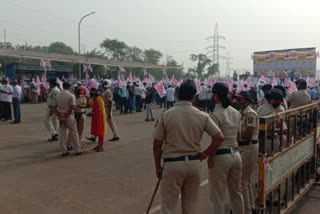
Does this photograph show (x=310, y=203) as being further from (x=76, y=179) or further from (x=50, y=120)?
(x=50, y=120)

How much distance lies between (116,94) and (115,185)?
646 inches

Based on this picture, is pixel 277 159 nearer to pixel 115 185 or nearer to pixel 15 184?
pixel 115 185

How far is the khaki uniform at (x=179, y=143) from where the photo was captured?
3.62 metres

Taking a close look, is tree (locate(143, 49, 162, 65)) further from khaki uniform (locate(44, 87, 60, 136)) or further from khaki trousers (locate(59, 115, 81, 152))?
khaki trousers (locate(59, 115, 81, 152))

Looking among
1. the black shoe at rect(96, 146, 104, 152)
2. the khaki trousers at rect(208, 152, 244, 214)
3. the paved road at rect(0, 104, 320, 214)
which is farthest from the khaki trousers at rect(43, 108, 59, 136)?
the khaki trousers at rect(208, 152, 244, 214)

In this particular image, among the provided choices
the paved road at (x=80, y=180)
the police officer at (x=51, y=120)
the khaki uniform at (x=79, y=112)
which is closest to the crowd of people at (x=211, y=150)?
the paved road at (x=80, y=180)

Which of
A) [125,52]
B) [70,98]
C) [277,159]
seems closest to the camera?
[277,159]

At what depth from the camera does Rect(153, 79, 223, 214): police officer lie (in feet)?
11.9

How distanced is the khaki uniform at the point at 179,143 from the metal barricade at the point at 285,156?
97 cm

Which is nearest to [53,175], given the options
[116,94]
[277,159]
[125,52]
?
[277,159]

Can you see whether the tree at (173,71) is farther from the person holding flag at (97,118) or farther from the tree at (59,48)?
the person holding flag at (97,118)

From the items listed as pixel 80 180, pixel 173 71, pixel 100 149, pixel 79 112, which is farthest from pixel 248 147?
pixel 173 71

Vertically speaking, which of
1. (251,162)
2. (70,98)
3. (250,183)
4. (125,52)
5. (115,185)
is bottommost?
(115,185)

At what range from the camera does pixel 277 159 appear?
4.70 meters
